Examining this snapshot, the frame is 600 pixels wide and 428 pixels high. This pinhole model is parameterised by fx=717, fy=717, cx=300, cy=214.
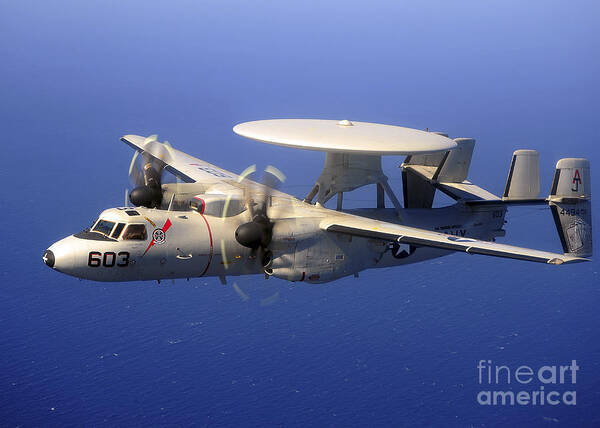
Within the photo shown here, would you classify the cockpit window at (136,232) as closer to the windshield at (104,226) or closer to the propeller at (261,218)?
the windshield at (104,226)

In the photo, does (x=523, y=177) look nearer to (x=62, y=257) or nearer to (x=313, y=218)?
(x=313, y=218)

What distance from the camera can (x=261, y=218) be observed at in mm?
31703

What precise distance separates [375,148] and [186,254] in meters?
10.1

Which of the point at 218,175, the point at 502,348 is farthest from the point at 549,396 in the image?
the point at 218,175

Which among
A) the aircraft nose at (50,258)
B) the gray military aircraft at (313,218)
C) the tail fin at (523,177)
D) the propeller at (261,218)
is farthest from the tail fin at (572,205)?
the aircraft nose at (50,258)

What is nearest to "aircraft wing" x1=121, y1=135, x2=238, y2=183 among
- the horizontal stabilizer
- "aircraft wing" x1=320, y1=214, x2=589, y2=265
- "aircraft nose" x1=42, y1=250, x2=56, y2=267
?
"aircraft wing" x1=320, y1=214, x2=589, y2=265

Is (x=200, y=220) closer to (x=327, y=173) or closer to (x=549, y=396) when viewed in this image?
(x=327, y=173)

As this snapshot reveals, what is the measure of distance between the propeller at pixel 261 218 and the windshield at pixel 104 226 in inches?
211

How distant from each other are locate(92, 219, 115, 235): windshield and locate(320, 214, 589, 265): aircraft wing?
949 cm

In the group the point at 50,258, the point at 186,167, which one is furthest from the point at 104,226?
the point at 186,167

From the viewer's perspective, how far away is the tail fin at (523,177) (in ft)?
139

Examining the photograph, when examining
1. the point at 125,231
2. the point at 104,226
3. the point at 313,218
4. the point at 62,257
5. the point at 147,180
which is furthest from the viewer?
the point at 147,180

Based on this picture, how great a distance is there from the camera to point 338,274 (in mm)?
34406

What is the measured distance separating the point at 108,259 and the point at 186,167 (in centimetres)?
1525
